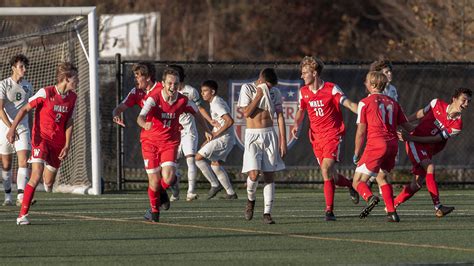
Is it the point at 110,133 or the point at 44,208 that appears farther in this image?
the point at 110,133

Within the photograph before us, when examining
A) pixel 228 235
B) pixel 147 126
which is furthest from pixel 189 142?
pixel 228 235

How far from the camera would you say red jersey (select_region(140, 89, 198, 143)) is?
52.0 feet

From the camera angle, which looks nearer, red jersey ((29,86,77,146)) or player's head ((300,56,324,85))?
player's head ((300,56,324,85))

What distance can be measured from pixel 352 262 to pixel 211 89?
8202mm

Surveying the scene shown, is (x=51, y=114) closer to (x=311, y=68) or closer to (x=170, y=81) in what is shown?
(x=170, y=81)

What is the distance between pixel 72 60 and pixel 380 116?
799 centimetres

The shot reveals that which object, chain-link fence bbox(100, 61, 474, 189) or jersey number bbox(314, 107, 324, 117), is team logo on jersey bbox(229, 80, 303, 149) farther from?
jersey number bbox(314, 107, 324, 117)

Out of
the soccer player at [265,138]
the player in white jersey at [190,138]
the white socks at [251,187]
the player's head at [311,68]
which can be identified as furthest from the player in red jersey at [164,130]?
the player in white jersey at [190,138]

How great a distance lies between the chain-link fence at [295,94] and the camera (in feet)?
75.9

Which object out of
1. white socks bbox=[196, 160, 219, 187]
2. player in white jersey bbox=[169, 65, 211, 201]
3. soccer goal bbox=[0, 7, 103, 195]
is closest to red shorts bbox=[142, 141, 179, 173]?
player in white jersey bbox=[169, 65, 211, 201]

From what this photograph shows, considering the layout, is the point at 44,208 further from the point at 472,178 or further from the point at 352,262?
the point at 472,178

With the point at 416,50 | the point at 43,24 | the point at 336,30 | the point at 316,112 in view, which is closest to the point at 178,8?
the point at 336,30

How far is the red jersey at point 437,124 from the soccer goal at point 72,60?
6094 mm

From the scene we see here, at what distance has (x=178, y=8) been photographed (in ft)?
164
